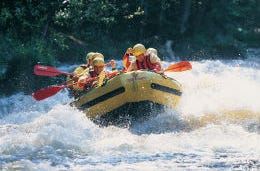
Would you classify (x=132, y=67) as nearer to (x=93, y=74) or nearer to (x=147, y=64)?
(x=147, y=64)

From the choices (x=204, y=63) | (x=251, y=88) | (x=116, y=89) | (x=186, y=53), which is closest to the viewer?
(x=116, y=89)

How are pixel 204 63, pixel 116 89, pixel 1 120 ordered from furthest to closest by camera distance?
pixel 204 63 < pixel 1 120 < pixel 116 89

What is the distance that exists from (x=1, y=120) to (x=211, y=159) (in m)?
5.77

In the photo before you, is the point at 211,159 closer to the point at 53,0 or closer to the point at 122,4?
the point at 53,0

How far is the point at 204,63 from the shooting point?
17.1 m

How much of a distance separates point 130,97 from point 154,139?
1.41 meters

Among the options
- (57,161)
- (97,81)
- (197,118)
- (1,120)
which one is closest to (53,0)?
(1,120)

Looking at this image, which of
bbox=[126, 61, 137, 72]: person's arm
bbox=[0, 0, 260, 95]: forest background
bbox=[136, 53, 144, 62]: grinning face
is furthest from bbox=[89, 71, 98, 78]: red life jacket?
bbox=[0, 0, 260, 95]: forest background

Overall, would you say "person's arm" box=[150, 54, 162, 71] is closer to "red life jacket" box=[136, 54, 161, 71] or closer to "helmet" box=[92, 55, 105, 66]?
"red life jacket" box=[136, 54, 161, 71]

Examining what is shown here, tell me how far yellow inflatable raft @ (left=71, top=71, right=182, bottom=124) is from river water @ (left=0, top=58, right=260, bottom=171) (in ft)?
0.75

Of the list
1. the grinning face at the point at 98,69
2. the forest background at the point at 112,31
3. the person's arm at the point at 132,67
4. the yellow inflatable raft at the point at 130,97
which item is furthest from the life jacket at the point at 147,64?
the forest background at the point at 112,31

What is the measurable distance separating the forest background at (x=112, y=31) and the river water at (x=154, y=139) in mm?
3277

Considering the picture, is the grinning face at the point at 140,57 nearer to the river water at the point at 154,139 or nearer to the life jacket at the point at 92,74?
the life jacket at the point at 92,74

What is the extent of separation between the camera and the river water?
7.05 meters
